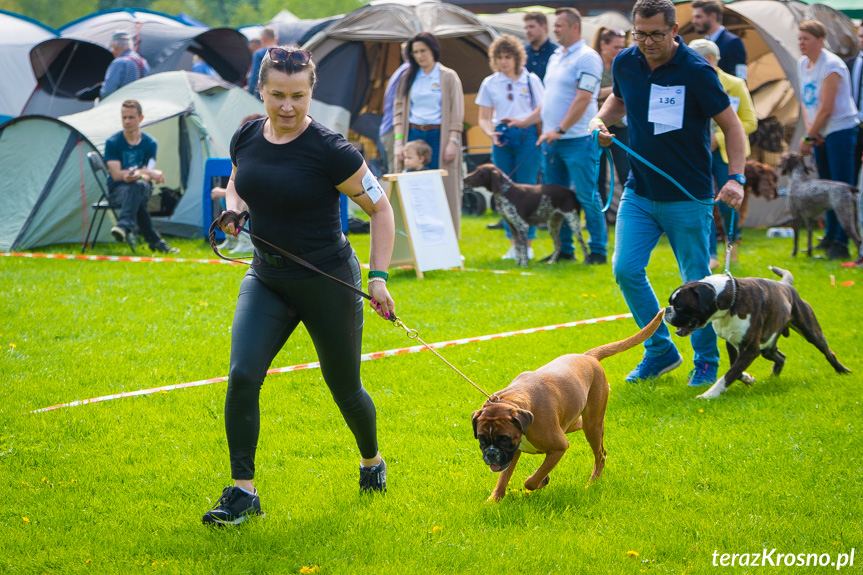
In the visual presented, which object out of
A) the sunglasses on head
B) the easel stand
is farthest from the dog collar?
the easel stand

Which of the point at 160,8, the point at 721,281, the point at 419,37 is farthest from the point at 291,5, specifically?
the point at 721,281

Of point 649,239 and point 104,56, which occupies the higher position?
point 649,239

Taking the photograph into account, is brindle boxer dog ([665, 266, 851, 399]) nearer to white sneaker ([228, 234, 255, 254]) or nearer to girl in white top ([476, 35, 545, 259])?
girl in white top ([476, 35, 545, 259])

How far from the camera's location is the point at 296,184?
3.31 metres

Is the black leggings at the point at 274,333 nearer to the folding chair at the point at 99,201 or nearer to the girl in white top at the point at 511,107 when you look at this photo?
the girl in white top at the point at 511,107

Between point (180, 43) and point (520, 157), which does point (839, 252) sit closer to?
point (520, 157)

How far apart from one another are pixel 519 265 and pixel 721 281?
15.6 feet

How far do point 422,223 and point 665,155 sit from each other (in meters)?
4.37

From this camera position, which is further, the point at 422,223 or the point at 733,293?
the point at 422,223

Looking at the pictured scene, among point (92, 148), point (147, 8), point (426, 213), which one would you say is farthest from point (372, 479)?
point (147, 8)

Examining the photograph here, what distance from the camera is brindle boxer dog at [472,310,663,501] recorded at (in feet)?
11.0

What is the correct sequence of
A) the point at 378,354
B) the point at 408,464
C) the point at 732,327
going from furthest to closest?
the point at 378,354, the point at 732,327, the point at 408,464

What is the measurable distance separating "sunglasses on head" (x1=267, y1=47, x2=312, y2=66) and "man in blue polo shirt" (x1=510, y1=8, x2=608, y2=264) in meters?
6.18

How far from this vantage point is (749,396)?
5.21 metres
